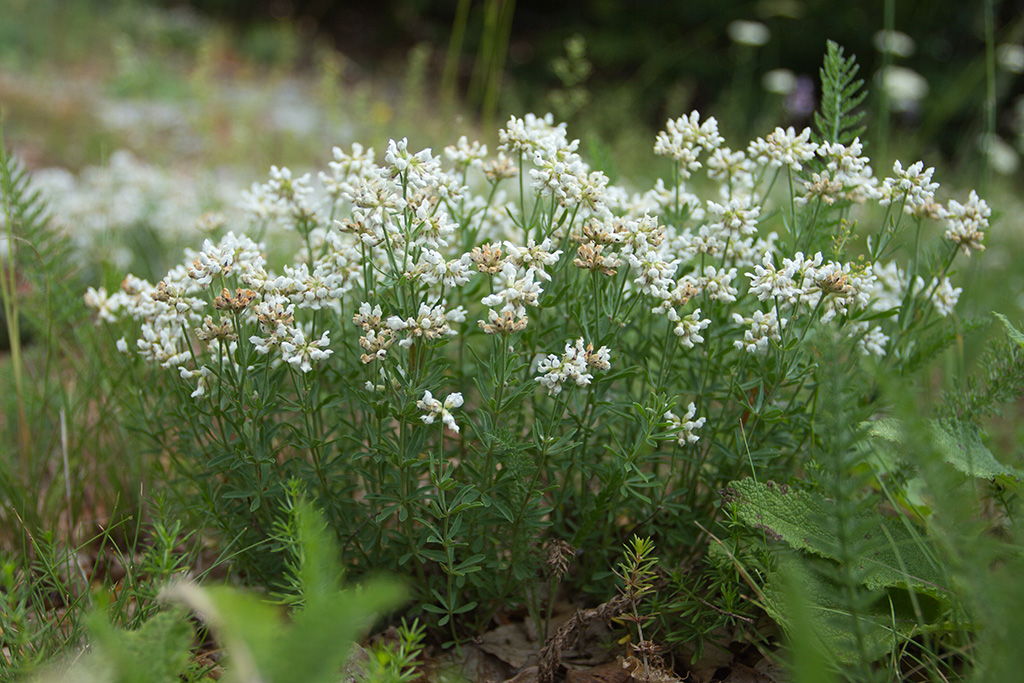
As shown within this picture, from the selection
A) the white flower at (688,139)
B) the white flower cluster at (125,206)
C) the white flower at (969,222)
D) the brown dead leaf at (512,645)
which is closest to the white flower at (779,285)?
the white flower at (688,139)

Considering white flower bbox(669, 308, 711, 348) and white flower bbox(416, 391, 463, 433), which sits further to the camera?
white flower bbox(669, 308, 711, 348)

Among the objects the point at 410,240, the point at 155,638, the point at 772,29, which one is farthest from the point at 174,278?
the point at 772,29

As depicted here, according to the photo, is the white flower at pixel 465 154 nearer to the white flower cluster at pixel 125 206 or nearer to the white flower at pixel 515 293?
the white flower at pixel 515 293

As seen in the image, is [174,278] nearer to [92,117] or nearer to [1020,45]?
[92,117]

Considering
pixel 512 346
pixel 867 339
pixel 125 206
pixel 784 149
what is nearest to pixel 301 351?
pixel 512 346

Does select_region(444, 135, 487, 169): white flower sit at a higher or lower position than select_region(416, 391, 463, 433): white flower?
higher

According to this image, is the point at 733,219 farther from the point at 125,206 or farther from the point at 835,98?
the point at 125,206

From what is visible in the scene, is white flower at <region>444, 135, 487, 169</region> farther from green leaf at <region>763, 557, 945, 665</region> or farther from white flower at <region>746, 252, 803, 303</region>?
green leaf at <region>763, 557, 945, 665</region>

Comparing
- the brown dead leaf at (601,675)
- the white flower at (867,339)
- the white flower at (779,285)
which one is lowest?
the brown dead leaf at (601,675)

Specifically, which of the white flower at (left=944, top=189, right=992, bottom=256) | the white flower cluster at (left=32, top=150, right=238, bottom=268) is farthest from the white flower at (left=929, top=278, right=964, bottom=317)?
the white flower cluster at (left=32, top=150, right=238, bottom=268)
